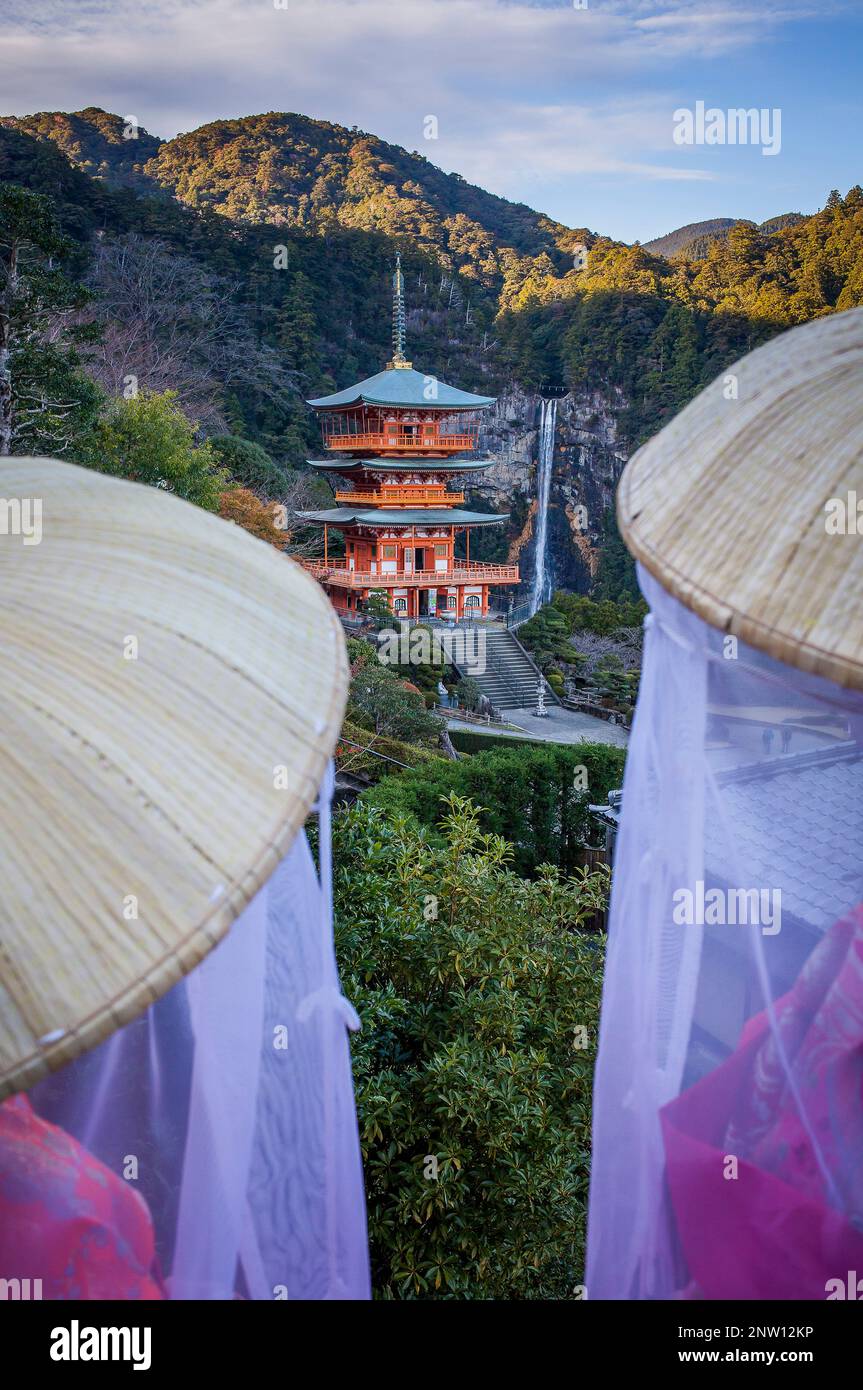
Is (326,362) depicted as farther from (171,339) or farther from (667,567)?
(667,567)

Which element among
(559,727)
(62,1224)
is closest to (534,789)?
(559,727)

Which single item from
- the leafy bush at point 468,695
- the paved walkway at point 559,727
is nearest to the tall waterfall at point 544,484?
the paved walkway at point 559,727

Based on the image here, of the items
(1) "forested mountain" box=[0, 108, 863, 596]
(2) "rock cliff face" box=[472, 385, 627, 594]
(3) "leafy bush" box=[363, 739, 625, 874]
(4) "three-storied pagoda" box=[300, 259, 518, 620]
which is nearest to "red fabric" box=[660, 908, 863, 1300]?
(3) "leafy bush" box=[363, 739, 625, 874]

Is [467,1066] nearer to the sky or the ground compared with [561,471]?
nearer to the ground

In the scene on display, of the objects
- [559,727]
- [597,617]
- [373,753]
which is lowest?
[559,727]

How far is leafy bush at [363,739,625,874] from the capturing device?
26.9 feet

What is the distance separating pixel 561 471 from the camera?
3059 cm

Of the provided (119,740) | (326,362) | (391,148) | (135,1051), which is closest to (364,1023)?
(135,1051)

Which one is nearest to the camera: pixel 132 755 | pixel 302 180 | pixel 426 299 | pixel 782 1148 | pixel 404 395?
pixel 132 755

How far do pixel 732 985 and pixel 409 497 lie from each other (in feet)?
58.0

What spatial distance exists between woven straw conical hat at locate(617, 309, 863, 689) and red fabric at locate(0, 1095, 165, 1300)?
1010mm

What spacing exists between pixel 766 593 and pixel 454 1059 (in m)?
1.56

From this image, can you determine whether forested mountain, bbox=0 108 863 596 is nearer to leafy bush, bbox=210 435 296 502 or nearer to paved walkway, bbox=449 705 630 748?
leafy bush, bbox=210 435 296 502

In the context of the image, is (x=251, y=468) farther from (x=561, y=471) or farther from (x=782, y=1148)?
(x=782, y=1148)
